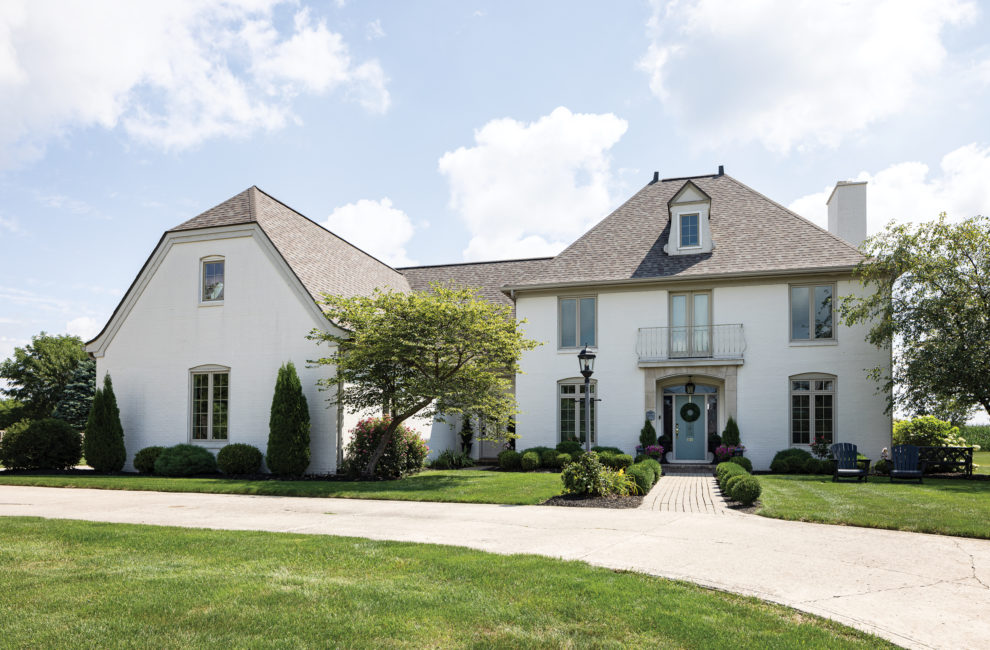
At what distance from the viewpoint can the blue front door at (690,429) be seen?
2086cm

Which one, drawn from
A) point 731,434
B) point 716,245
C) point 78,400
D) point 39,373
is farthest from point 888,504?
point 39,373

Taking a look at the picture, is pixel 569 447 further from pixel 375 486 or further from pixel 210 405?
pixel 210 405

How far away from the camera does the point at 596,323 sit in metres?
21.5

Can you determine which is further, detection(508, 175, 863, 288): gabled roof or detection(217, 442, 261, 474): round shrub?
detection(508, 175, 863, 288): gabled roof

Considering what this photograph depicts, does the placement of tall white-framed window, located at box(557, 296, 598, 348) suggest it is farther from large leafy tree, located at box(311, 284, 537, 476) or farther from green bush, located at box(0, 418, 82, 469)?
green bush, located at box(0, 418, 82, 469)

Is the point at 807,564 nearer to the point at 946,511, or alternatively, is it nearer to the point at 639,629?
the point at 639,629

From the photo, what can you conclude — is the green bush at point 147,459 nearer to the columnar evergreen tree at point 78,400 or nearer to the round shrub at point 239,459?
the round shrub at point 239,459

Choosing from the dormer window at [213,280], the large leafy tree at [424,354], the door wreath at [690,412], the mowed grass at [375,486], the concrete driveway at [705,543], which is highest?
the dormer window at [213,280]

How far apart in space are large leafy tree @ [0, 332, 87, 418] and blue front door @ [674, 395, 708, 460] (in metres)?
41.0

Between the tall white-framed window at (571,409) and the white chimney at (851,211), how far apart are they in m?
10.9

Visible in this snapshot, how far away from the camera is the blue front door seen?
2086 cm

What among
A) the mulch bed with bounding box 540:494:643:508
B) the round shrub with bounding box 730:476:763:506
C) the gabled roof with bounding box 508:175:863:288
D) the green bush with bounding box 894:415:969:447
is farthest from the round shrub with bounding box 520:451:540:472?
the green bush with bounding box 894:415:969:447

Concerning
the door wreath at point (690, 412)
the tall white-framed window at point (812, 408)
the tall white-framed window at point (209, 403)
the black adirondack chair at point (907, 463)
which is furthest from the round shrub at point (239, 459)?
the black adirondack chair at point (907, 463)

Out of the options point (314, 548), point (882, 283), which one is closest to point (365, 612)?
point (314, 548)
